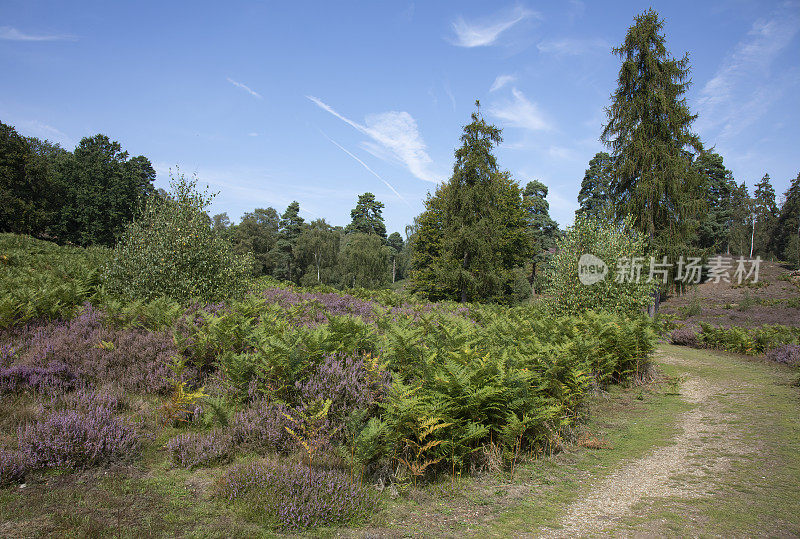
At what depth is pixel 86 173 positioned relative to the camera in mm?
44844

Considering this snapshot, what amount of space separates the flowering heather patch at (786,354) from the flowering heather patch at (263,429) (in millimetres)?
15691

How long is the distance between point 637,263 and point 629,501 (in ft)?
39.3

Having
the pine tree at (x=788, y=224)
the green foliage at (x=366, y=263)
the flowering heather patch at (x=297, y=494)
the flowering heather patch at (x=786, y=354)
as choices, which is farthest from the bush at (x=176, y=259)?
the pine tree at (x=788, y=224)

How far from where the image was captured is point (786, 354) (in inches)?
535

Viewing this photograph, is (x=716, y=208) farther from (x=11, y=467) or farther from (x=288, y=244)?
(x=11, y=467)

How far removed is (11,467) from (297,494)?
2509 millimetres

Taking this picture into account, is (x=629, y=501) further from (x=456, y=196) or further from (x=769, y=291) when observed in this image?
(x=769, y=291)

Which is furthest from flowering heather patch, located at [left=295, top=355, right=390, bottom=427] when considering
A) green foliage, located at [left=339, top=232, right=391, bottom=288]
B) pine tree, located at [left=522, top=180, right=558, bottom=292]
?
pine tree, located at [left=522, top=180, right=558, bottom=292]

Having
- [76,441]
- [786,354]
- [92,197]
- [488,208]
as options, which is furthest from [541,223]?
[76,441]

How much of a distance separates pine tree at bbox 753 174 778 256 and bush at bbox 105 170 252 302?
96173 mm

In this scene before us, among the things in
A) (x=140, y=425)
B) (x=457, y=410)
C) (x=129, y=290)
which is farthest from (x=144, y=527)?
(x=129, y=290)

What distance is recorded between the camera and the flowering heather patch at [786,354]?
13.0 m

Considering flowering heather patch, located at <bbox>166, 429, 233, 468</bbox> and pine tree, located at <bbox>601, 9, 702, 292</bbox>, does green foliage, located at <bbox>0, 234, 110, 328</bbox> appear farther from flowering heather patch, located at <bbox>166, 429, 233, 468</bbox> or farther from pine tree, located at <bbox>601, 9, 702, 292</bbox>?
pine tree, located at <bbox>601, 9, 702, 292</bbox>

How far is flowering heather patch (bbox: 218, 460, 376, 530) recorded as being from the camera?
3.33 meters
